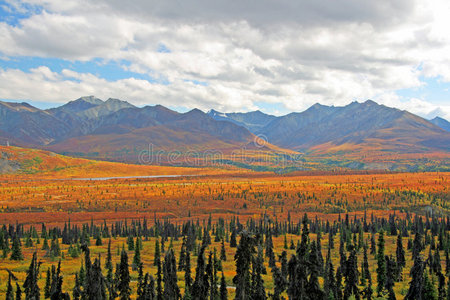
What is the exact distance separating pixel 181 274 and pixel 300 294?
46277 millimetres

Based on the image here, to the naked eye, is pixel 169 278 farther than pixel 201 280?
Yes

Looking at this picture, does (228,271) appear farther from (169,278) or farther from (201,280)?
(201,280)

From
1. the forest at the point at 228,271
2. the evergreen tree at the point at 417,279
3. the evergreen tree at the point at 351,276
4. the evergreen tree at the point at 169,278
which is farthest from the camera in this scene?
the evergreen tree at the point at 351,276

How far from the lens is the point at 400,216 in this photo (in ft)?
544

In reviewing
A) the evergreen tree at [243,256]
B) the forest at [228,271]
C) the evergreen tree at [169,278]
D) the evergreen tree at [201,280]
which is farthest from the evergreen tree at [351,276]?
the evergreen tree at [243,256]

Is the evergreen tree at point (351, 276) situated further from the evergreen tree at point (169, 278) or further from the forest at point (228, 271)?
the evergreen tree at point (169, 278)

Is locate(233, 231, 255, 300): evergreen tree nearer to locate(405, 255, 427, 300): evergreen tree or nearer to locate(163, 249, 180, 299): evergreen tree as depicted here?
locate(163, 249, 180, 299): evergreen tree

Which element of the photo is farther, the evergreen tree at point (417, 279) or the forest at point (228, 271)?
the evergreen tree at point (417, 279)

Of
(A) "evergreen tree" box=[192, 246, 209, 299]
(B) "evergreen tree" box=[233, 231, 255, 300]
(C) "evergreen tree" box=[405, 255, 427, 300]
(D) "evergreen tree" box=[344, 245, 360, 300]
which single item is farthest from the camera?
(D) "evergreen tree" box=[344, 245, 360, 300]

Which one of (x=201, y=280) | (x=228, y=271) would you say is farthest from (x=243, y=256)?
(x=228, y=271)

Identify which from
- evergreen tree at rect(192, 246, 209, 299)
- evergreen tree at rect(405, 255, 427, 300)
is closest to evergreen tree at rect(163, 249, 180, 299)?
evergreen tree at rect(192, 246, 209, 299)

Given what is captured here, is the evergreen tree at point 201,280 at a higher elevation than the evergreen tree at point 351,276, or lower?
higher

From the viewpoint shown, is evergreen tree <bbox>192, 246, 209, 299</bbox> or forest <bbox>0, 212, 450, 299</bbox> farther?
evergreen tree <bbox>192, 246, 209, 299</bbox>

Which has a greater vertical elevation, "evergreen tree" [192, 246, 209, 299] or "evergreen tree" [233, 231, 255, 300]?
"evergreen tree" [233, 231, 255, 300]
